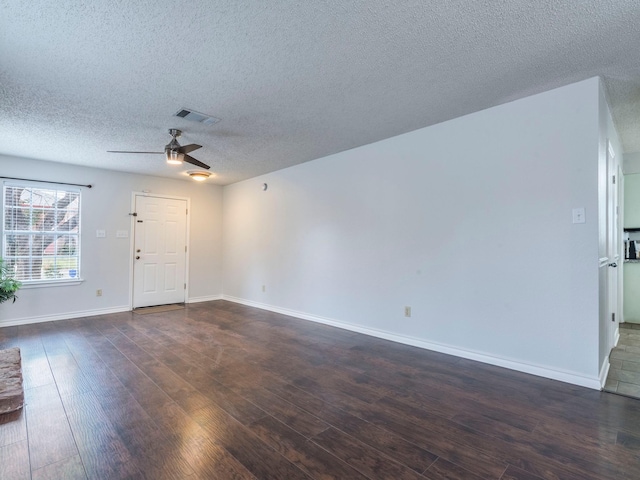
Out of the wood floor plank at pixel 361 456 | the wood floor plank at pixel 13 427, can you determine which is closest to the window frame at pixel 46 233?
the wood floor plank at pixel 13 427

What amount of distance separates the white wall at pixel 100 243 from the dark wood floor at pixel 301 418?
166 cm

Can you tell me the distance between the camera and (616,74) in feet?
8.15

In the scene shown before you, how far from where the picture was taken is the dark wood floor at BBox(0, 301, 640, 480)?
5.55ft

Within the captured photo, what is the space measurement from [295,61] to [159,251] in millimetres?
4908

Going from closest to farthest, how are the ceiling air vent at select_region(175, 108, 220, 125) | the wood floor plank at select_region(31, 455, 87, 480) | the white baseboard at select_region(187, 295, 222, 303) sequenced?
the wood floor plank at select_region(31, 455, 87, 480)
the ceiling air vent at select_region(175, 108, 220, 125)
the white baseboard at select_region(187, 295, 222, 303)

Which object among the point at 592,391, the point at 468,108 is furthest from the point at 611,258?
the point at 468,108

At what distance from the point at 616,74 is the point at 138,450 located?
163 inches

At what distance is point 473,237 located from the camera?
323cm

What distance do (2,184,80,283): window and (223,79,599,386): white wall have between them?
3.64 metres

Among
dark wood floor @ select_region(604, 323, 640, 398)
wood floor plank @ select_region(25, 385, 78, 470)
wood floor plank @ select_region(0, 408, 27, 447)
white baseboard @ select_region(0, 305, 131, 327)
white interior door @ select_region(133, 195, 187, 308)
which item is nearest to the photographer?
wood floor plank @ select_region(25, 385, 78, 470)

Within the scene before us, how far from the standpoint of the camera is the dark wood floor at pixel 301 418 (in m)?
1.69

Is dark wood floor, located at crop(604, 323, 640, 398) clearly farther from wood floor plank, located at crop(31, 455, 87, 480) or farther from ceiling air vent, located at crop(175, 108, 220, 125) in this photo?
ceiling air vent, located at crop(175, 108, 220, 125)

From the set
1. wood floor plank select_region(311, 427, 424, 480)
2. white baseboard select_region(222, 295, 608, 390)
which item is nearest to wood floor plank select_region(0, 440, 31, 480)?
wood floor plank select_region(311, 427, 424, 480)

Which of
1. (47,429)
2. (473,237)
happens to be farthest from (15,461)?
(473,237)
